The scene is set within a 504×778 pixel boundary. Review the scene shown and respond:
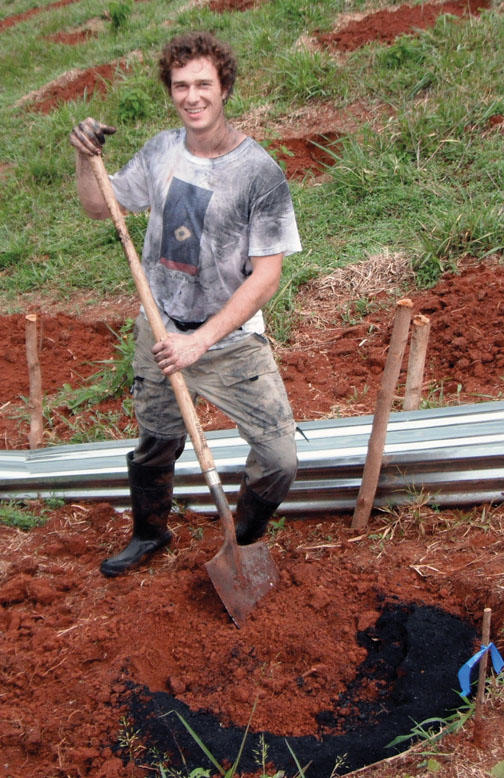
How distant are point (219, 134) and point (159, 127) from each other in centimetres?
541

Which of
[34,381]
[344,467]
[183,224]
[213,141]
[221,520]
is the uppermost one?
[213,141]

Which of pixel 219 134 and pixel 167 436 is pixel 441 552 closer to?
pixel 167 436

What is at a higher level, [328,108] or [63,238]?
[328,108]

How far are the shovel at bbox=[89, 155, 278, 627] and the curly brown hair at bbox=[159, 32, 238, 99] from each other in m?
0.42

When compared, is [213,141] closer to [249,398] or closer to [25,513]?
[249,398]

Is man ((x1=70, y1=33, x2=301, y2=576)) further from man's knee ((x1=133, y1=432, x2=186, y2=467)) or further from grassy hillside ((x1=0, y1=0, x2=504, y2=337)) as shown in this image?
grassy hillside ((x1=0, y1=0, x2=504, y2=337))

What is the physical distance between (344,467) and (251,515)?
1.84 ft

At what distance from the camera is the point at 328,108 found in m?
7.30

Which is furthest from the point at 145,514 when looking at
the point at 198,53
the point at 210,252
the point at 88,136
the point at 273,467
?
the point at 198,53

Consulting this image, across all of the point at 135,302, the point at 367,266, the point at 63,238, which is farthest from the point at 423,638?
the point at 63,238

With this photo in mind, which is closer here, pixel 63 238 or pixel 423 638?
pixel 423 638

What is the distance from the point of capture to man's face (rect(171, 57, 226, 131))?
2754 millimetres

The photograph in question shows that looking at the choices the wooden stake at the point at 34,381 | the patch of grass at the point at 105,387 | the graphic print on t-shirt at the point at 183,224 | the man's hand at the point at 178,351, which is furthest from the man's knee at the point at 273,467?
the patch of grass at the point at 105,387

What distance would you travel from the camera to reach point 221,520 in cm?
300
